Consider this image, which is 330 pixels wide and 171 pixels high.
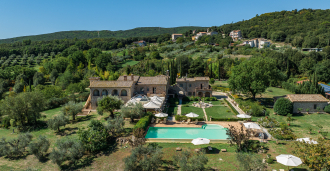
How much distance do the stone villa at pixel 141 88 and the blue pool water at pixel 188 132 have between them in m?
13.3

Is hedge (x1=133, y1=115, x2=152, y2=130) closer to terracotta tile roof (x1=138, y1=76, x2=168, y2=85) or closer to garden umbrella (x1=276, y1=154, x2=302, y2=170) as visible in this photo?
terracotta tile roof (x1=138, y1=76, x2=168, y2=85)

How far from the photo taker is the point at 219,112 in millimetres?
35469

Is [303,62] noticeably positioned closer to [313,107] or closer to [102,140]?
[313,107]

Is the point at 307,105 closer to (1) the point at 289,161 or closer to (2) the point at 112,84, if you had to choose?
(1) the point at 289,161

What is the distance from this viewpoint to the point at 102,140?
22.3 m

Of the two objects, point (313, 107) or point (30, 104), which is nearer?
point (30, 104)

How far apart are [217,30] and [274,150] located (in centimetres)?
17483

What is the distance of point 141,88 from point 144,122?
16.0m

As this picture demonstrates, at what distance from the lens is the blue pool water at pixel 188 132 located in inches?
1012

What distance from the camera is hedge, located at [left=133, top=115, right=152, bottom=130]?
26150 millimetres

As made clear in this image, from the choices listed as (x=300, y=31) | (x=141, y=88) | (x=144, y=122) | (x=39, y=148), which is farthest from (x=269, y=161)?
(x=300, y=31)

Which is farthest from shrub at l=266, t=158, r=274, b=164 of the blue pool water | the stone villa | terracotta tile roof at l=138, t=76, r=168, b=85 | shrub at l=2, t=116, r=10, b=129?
shrub at l=2, t=116, r=10, b=129

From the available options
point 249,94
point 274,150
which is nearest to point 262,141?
point 274,150

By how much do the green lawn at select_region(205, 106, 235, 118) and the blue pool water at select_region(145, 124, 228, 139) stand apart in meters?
4.86
